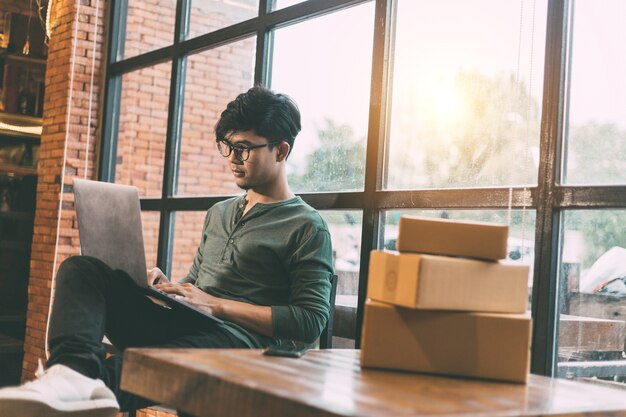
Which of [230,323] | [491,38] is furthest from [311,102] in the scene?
[230,323]

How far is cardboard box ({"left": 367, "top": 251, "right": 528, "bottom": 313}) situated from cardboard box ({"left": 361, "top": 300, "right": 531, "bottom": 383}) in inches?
1.0

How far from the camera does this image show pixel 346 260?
3283 millimetres

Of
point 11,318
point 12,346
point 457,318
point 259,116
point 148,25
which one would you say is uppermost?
point 148,25

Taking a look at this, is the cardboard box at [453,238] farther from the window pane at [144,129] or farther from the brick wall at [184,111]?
the window pane at [144,129]

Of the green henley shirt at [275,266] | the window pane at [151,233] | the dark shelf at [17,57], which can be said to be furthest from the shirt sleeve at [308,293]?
the dark shelf at [17,57]

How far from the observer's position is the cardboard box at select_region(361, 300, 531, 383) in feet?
4.75

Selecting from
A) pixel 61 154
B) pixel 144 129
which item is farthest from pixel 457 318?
pixel 61 154

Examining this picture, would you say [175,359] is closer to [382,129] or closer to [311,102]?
[382,129]

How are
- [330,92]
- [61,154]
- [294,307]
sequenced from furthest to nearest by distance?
[61,154]
[330,92]
[294,307]

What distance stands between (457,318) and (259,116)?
1374mm

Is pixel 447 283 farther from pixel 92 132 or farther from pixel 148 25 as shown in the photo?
pixel 92 132

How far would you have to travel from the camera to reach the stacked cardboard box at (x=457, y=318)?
1446 millimetres

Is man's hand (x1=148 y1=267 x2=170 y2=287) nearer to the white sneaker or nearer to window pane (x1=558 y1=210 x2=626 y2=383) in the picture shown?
the white sneaker

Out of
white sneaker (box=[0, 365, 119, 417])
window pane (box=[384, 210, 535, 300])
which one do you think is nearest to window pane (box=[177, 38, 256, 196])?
window pane (box=[384, 210, 535, 300])
